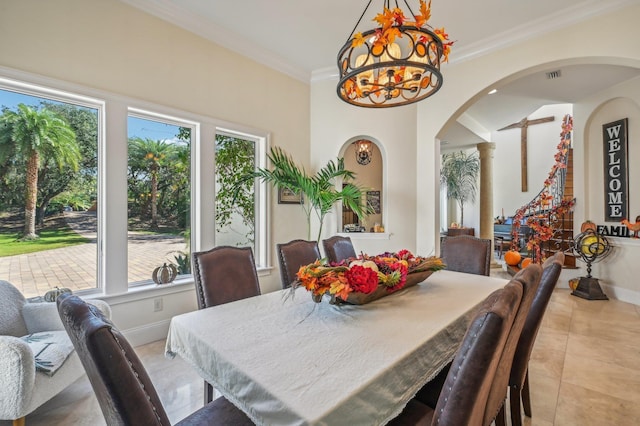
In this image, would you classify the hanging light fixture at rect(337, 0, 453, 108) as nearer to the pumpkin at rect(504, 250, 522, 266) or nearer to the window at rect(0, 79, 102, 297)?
the window at rect(0, 79, 102, 297)

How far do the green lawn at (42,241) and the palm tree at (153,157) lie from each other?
0.64 m

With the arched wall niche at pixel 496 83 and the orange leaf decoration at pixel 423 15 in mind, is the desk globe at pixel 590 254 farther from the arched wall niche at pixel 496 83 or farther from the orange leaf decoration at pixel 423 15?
the orange leaf decoration at pixel 423 15

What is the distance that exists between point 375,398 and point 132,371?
0.67m

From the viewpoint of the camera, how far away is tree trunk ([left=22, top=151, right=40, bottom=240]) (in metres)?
2.40

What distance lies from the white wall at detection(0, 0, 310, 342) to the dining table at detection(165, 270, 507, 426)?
1.96 metres

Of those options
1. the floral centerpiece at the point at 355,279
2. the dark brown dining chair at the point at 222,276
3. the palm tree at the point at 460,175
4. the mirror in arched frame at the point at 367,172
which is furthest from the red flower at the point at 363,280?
the palm tree at the point at 460,175

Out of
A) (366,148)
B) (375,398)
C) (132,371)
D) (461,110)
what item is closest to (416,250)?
(461,110)

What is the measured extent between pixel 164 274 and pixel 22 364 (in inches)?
59.4

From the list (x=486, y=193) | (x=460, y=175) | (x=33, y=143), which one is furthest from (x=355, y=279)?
(x=460, y=175)

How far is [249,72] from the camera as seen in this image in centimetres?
372

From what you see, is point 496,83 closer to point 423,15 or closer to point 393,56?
point 393,56

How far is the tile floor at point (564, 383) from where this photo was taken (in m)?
1.85

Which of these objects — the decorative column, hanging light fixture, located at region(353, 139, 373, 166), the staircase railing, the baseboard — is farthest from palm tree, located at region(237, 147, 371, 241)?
the decorative column

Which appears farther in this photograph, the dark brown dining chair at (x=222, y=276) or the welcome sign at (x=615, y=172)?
the welcome sign at (x=615, y=172)
